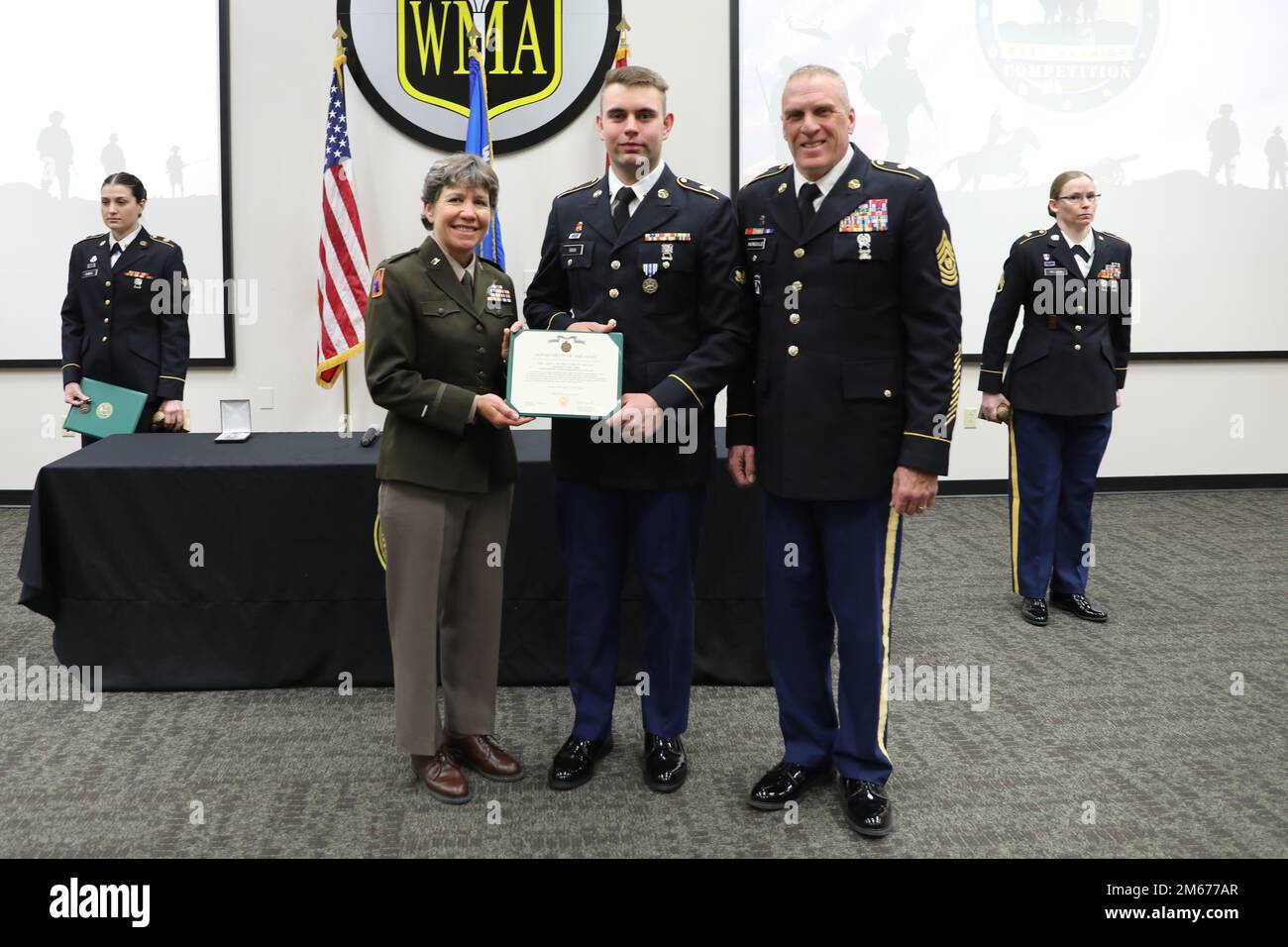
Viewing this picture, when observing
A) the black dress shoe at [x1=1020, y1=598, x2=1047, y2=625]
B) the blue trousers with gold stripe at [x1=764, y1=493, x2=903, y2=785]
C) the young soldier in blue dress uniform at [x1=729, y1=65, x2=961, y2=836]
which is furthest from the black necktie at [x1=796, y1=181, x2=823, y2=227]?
the black dress shoe at [x1=1020, y1=598, x2=1047, y2=625]

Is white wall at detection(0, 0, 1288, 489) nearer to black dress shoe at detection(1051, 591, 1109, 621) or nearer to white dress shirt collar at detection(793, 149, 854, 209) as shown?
black dress shoe at detection(1051, 591, 1109, 621)

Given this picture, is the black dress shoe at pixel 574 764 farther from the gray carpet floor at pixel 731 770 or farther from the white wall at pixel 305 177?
the white wall at pixel 305 177

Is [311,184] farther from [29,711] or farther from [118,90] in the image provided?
[29,711]

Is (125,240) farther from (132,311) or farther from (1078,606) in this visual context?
(1078,606)

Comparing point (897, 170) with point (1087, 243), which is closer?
point (897, 170)

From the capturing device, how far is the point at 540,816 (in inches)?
94.8

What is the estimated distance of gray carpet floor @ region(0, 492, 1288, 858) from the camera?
2.29m

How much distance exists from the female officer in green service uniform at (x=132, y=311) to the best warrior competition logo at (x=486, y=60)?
163 centimetres

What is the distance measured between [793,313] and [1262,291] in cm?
479

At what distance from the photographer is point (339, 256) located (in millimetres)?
5223

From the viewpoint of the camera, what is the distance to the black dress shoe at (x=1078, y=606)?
390cm

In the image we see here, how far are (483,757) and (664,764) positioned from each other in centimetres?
42

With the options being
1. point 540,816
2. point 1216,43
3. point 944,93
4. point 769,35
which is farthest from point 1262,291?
point 540,816

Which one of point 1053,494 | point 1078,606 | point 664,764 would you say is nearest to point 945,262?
point 664,764
